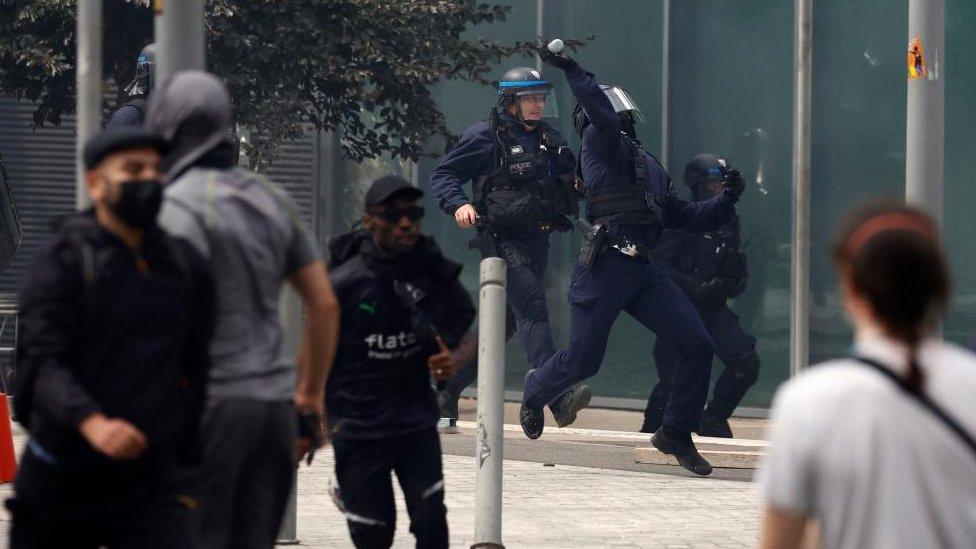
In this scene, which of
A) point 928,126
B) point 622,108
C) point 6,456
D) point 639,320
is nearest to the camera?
point 928,126

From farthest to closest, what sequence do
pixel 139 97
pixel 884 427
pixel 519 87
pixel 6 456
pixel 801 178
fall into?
pixel 801 178 < pixel 519 87 < pixel 139 97 < pixel 6 456 < pixel 884 427

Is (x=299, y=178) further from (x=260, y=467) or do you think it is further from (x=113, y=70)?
(x=260, y=467)

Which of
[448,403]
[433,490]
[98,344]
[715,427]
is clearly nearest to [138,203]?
[98,344]

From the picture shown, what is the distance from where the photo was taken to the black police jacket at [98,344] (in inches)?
167

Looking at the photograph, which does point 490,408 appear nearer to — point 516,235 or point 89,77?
point 89,77

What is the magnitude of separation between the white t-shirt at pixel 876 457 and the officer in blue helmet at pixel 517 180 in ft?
29.8

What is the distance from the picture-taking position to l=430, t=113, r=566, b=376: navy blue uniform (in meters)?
12.3

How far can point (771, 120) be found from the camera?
1508cm

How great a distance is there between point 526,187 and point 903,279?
9.35 meters

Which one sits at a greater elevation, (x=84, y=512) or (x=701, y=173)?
(x=701, y=173)

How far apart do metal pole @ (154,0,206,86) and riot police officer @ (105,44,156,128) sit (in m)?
3.60

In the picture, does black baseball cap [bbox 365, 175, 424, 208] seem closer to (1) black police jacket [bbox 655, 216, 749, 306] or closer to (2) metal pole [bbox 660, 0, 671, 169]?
(1) black police jacket [bbox 655, 216, 749, 306]

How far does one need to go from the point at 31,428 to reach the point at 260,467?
1.93ft

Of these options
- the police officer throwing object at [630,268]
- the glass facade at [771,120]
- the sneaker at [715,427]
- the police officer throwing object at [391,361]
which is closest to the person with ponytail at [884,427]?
the police officer throwing object at [391,361]
